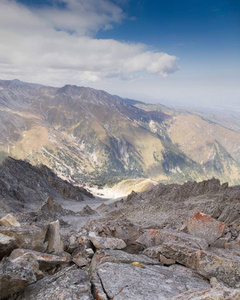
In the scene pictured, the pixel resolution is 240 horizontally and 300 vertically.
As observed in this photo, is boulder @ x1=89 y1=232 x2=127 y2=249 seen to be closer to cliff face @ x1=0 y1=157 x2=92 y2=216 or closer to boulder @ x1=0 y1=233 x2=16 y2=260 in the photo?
boulder @ x1=0 y1=233 x2=16 y2=260

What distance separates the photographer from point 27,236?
1170cm

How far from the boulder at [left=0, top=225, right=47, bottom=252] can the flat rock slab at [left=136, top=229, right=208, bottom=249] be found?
7933mm

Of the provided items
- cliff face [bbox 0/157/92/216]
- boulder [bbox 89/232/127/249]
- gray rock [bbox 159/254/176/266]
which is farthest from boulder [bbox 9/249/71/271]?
cliff face [bbox 0/157/92/216]

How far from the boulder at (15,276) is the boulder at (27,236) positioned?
2682 mm

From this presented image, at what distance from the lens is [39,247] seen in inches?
481

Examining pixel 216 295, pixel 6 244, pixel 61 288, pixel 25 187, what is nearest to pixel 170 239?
pixel 216 295

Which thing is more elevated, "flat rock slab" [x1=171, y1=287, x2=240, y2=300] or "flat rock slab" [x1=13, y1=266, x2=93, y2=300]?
"flat rock slab" [x1=171, y1=287, x2=240, y2=300]

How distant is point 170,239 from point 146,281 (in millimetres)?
6454

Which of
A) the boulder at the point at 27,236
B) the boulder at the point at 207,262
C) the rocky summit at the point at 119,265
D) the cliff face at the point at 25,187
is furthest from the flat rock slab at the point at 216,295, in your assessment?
the cliff face at the point at 25,187

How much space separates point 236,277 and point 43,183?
97096 mm

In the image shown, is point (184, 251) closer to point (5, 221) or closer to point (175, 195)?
point (5, 221)

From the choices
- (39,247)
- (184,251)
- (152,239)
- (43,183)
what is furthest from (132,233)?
(43,183)

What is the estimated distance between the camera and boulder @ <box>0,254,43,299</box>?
7633mm

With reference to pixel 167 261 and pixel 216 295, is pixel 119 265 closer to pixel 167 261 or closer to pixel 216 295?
pixel 167 261
